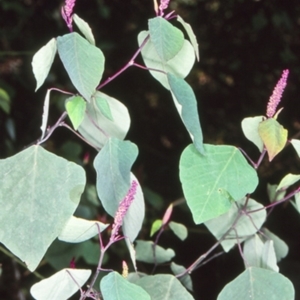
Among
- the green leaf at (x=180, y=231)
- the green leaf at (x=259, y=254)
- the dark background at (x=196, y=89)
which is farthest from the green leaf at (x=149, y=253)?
the dark background at (x=196, y=89)

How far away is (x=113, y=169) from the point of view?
1.87 ft

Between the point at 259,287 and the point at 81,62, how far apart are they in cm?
27

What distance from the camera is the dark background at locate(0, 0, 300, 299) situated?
75.8 inches

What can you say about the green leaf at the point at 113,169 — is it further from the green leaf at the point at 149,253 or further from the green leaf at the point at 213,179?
the green leaf at the point at 149,253

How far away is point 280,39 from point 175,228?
1403 millimetres

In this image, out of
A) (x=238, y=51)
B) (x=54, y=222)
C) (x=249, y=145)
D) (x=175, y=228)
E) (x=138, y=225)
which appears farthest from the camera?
(x=238, y=51)

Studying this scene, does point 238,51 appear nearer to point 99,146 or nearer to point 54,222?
point 99,146

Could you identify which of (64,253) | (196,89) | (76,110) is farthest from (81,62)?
(196,89)

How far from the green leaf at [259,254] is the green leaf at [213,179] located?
15cm

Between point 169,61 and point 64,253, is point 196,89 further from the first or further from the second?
point 169,61

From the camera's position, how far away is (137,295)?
0.52 metres

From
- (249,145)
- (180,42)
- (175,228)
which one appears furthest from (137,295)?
(249,145)

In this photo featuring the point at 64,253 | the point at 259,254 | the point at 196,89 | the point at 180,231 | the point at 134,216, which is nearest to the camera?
the point at 134,216

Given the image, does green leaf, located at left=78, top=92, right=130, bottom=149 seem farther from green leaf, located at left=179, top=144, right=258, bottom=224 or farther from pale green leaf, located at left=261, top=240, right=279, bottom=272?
pale green leaf, located at left=261, top=240, right=279, bottom=272
